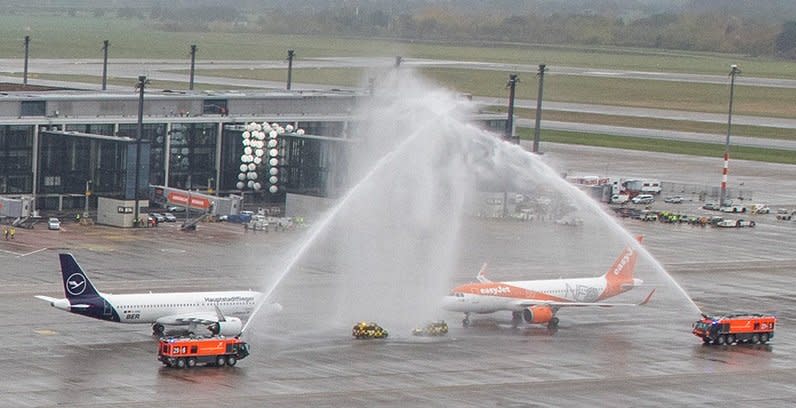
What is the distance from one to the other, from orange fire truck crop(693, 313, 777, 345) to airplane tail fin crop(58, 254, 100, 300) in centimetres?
3111

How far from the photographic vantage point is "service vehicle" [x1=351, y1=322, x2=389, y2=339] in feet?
292

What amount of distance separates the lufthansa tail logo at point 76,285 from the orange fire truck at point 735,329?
103ft

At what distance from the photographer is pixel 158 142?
14700 cm

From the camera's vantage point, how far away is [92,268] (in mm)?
109812

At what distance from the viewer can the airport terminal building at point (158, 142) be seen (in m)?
139

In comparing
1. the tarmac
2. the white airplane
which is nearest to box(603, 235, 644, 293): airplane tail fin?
the tarmac

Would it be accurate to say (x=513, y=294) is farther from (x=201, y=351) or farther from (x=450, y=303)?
(x=201, y=351)

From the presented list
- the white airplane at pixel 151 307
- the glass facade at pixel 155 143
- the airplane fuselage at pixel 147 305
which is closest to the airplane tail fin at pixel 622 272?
the airplane fuselage at pixel 147 305

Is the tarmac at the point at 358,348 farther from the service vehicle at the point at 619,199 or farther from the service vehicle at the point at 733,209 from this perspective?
the service vehicle at the point at 619,199

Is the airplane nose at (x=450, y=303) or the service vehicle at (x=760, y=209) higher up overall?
the service vehicle at (x=760, y=209)

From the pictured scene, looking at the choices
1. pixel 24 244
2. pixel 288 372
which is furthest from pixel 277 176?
pixel 288 372

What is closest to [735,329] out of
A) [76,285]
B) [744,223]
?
[76,285]

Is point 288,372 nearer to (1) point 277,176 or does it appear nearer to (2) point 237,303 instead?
(2) point 237,303

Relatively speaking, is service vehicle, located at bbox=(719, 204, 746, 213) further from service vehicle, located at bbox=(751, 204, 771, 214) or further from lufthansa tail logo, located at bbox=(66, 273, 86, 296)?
lufthansa tail logo, located at bbox=(66, 273, 86, 296)
